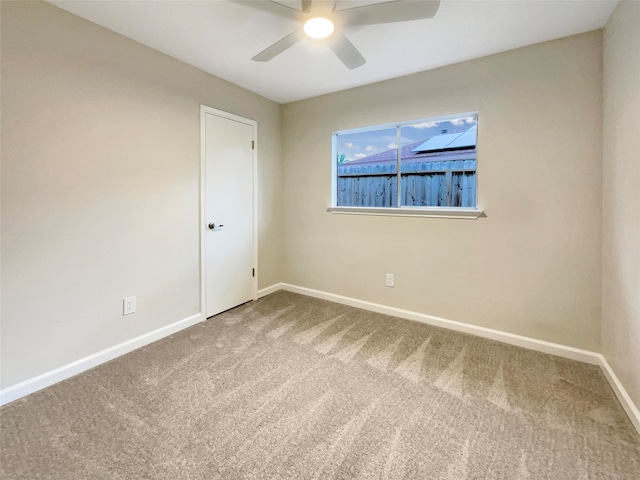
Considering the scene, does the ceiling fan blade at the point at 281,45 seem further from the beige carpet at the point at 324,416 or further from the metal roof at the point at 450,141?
the beige carpet at the point at 324,416

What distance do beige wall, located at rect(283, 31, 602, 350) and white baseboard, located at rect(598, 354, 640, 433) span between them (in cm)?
18

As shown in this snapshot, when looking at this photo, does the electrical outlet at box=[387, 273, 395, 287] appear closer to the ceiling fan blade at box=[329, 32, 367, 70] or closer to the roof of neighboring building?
the roof of neighboring building

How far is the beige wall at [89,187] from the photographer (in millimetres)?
1741

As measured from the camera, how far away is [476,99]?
97.5 inches

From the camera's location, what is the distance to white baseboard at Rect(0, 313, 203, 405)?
1764 millimetres

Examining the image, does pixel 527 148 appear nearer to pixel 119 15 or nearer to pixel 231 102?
pixel 231 102

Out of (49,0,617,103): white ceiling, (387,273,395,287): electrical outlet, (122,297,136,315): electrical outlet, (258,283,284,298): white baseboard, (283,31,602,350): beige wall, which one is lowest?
(258,283,284,298): white baseboard

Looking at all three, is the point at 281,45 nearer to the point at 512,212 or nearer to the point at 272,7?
the point at 272,7

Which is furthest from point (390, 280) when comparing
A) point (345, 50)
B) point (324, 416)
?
point (345, 50)

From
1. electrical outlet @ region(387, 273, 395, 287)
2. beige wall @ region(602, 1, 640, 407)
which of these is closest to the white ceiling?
beige wall @ region(602, 1, 640, 407)

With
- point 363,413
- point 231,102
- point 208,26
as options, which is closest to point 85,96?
point 208,26

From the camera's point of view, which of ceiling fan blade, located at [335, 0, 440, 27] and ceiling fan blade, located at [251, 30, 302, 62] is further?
ceiling fan blade, located at [251, 30, 302, 62]

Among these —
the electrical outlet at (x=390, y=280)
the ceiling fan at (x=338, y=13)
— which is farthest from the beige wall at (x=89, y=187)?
the electrical outlet at (x=390, y=280)

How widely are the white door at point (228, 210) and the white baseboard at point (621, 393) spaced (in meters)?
3.12
